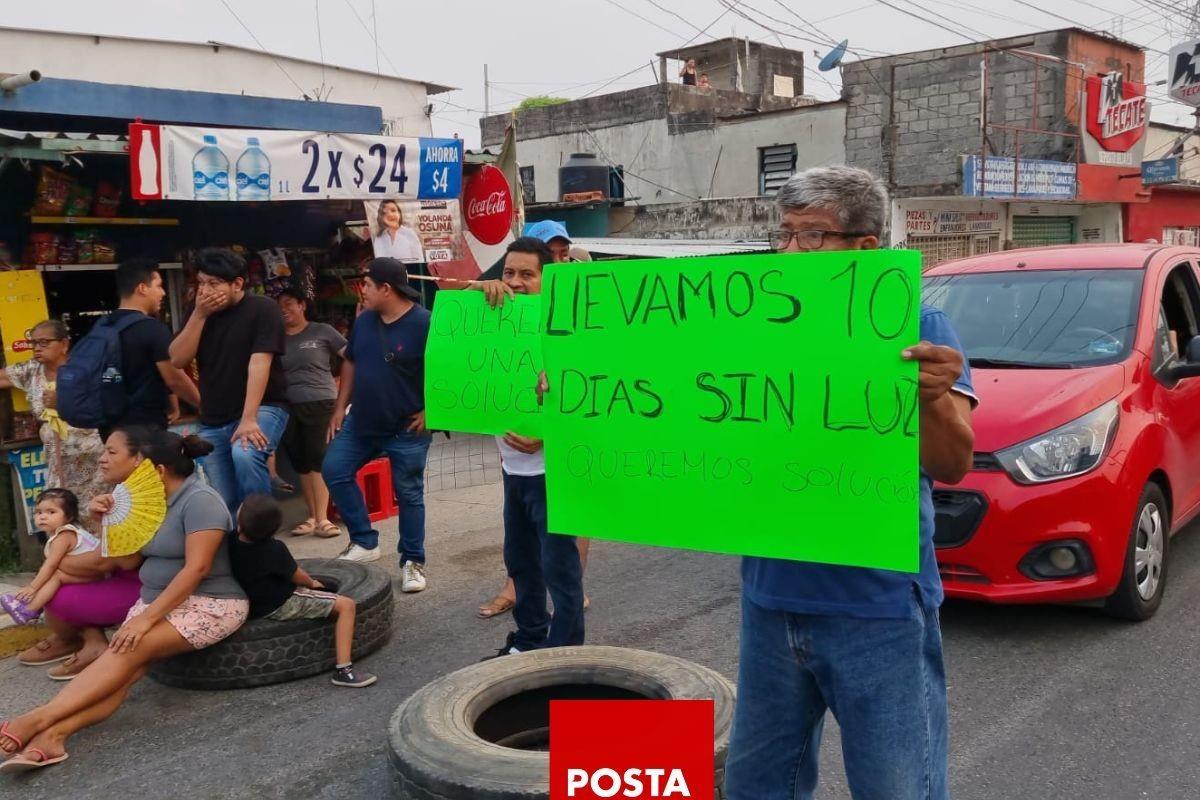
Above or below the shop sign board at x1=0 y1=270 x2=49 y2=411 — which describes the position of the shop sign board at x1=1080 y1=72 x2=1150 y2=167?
above

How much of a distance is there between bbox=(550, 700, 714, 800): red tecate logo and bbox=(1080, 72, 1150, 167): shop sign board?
21.3 metres

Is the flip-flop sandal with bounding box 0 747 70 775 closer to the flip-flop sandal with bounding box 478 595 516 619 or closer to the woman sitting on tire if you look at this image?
the woman sitting on tire

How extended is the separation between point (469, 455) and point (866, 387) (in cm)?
882

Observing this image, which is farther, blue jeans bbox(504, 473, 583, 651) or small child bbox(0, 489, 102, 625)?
small child bbox(0, 489, 102, 625)

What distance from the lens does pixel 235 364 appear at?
5816 mm

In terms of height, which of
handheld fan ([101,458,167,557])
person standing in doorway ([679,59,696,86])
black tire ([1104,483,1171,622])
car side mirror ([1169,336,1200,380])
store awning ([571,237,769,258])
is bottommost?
black tire ([1104,483,1171,622])

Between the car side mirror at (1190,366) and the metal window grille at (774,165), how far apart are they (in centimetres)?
1721

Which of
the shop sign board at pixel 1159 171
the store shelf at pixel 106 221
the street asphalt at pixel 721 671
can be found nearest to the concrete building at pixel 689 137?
the shop sign board at pixel 1159 171

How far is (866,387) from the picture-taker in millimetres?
2160

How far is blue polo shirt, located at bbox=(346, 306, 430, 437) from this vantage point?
18.5ft

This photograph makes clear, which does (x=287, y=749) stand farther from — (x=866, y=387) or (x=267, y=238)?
(x=267, y=238)

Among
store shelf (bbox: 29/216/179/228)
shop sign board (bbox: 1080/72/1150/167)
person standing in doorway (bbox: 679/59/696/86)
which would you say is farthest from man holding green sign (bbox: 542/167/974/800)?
person standing in doorway (bbox: 679/59/696/86)

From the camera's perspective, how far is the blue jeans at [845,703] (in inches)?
83.7

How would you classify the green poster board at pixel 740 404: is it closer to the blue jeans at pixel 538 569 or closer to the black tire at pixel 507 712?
the black tire at pixel 507 712
